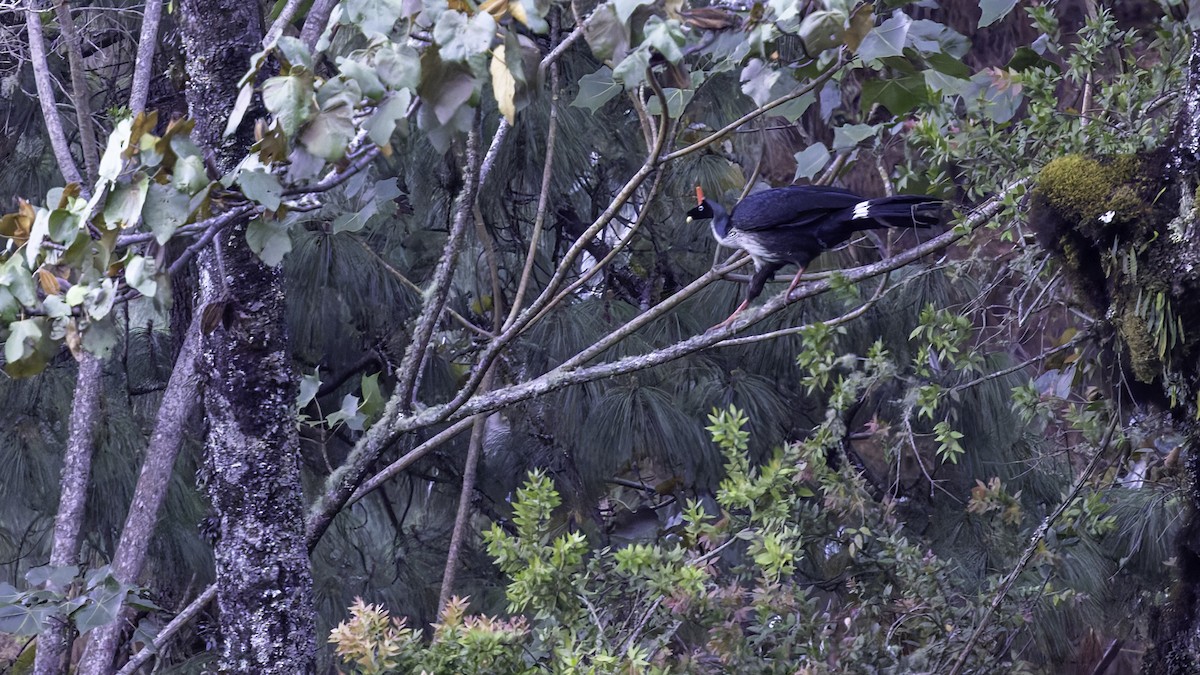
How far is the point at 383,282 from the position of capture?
12.3ft

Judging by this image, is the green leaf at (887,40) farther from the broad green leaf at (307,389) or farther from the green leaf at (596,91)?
the broad green leaf at (307,389)

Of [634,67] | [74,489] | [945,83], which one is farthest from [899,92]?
[74,489]

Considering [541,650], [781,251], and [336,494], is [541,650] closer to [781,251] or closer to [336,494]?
[336,494]

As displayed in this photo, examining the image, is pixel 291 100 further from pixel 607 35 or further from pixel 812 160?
pixel 812 160

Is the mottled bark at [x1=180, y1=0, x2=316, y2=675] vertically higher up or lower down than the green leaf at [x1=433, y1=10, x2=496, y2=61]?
lower down

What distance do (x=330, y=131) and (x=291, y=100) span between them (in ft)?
0.18

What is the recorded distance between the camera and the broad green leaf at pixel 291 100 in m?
1.26

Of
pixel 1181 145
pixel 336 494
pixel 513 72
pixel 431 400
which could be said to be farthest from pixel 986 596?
pixel 431 400

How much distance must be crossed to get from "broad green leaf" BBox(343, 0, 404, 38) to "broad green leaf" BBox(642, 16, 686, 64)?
31cm

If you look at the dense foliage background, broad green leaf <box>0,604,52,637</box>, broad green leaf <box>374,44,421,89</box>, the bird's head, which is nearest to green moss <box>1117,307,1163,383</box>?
the dense foliage background

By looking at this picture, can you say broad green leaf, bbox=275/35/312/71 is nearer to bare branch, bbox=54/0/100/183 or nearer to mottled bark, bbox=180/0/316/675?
mottled bark, bbox=180/0/316/675

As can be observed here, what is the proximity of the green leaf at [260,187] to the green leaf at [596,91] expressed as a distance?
983 mm

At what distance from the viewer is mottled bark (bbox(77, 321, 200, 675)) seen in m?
2.71

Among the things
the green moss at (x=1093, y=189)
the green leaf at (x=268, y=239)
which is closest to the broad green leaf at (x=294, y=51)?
the green leaf at (x=268, y=239)
